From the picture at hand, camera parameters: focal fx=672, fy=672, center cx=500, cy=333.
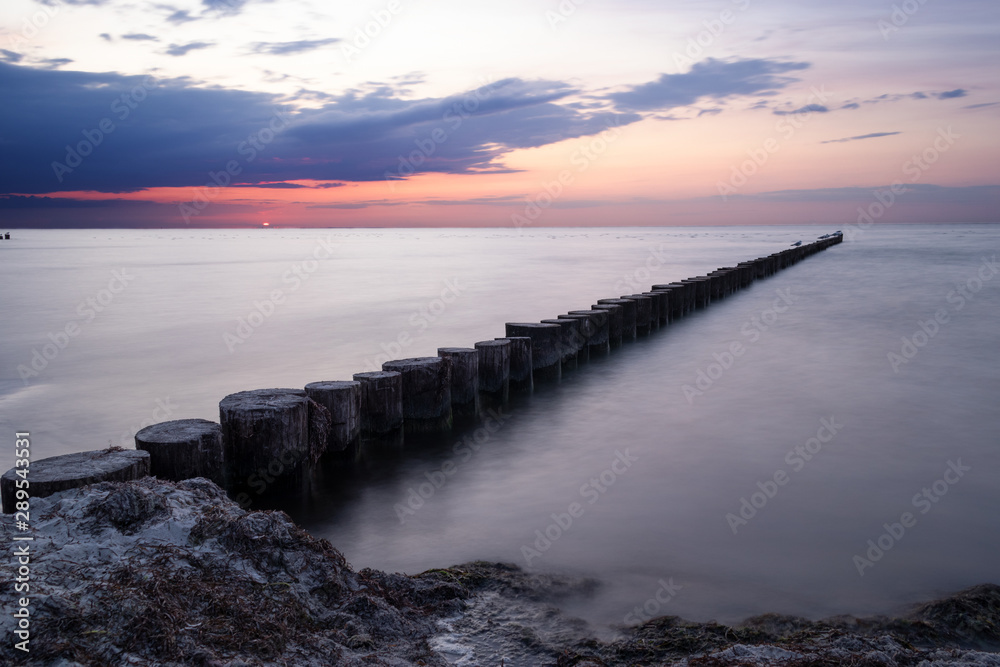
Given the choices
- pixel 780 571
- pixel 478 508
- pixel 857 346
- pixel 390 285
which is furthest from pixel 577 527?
pixel 390 285

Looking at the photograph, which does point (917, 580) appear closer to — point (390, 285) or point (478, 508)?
point (478, 508)

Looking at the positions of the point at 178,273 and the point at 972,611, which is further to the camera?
the point at 178,273

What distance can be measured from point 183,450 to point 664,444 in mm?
4138

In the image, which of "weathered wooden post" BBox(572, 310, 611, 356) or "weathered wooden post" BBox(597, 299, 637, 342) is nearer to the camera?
"weathered wooden post" BBox(572, 310, 611, 356)

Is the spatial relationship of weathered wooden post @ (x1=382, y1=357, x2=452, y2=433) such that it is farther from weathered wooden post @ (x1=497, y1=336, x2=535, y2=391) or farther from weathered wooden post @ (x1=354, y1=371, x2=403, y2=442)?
weathered wooden post @ (x1=497, y1=336, x2=535, y2=391)

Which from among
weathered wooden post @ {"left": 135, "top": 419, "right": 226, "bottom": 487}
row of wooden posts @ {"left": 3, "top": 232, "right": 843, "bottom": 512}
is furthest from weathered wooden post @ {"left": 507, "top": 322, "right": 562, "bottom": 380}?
weathered wooden post @ {"left": 135, "top": 419, "right": 226, "bottom": 487}

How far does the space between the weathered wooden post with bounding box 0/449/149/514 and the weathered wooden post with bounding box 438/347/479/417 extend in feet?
10.3

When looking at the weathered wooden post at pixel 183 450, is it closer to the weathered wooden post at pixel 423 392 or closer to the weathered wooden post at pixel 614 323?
the weathered wooden post at pixel 423 392

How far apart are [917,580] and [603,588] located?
1771mm

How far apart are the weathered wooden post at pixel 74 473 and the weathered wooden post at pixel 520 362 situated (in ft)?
14.9

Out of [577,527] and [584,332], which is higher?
[584,332]

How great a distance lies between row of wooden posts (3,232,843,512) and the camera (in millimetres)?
3934

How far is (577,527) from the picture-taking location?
4441 millimetres

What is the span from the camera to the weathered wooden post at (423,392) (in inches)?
235
